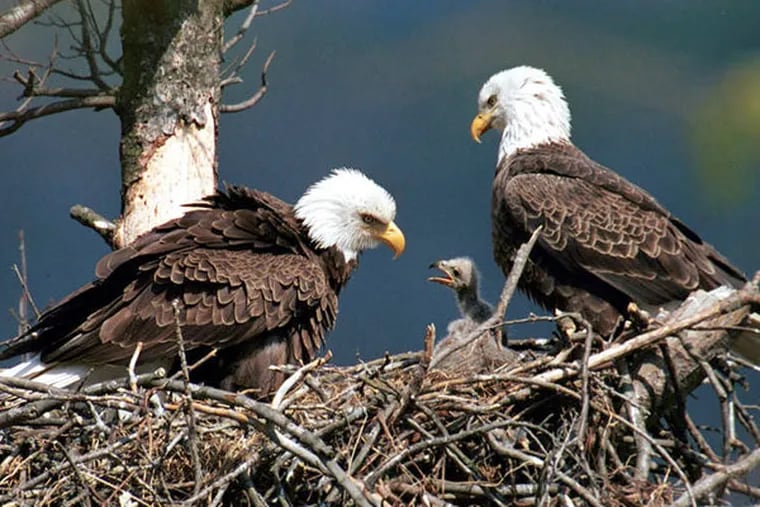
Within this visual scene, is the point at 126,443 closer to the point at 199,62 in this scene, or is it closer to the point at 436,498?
the point at 436,498

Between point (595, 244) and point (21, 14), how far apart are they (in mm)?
2888

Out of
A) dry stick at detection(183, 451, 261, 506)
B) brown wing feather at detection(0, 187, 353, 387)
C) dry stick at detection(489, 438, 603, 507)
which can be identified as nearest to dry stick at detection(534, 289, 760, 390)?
dry stick at detection(489, 438, 603, 507)

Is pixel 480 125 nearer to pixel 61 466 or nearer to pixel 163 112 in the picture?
pixel 163 112

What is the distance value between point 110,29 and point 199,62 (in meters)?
0.59

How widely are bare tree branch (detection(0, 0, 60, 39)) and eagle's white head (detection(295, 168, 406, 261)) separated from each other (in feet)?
4.89

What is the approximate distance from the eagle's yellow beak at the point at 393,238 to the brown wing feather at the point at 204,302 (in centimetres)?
50

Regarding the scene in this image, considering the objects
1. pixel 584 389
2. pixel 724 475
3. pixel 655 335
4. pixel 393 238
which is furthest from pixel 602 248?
pixel 724 475

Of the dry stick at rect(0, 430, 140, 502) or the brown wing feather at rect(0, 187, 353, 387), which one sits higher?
the brown wing feather at rect(0, 187, 353, 387)

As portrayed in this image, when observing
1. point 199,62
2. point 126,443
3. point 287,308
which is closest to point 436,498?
point 126,443

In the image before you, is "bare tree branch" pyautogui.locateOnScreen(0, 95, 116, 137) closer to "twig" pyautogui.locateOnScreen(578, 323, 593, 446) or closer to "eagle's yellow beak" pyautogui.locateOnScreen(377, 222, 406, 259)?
"eagle's yellow beak" pyautogui.locateOnScreen(377, 222, 406, 259)

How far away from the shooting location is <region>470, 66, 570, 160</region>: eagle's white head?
6.58 m

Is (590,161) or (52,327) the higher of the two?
(590,161)

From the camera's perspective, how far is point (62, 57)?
6.39m

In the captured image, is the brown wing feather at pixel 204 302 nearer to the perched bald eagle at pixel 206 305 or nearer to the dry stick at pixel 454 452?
the perched bald eagle at pixel 206 305
